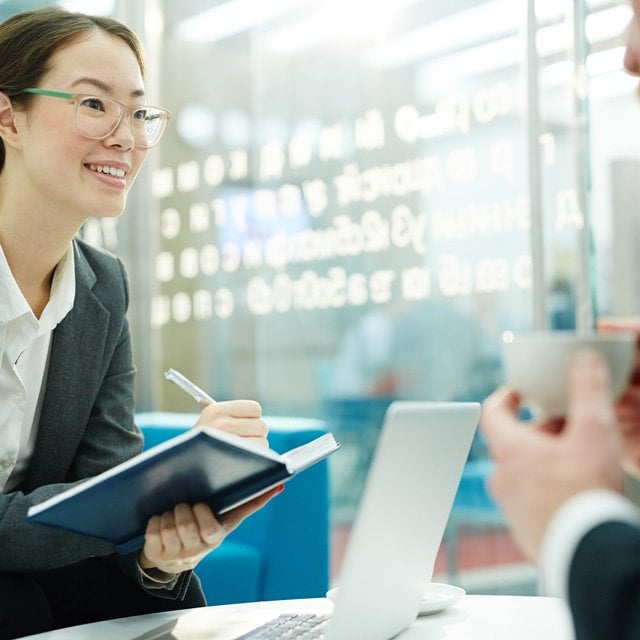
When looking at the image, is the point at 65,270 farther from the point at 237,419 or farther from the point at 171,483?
the point at 171,483

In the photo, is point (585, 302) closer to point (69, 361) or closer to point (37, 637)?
point (69, 361)

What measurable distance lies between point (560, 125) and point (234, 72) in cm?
168

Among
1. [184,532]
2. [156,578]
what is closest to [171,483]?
[184,532]

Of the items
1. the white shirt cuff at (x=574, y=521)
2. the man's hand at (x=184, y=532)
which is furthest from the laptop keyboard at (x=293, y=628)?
the white shirt cuff at (x=574, y=521)

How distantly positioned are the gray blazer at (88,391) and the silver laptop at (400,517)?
22.4 inches

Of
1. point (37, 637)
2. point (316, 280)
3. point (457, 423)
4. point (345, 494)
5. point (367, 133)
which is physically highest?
point (367, 133)

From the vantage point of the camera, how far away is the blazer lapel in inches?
68.7

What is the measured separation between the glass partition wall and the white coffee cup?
92.0 inches

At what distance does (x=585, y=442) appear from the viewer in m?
0.77

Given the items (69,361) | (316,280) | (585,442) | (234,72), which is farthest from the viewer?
(234,72)

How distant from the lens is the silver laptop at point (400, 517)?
1055 mm

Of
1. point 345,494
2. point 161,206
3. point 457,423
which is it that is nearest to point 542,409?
point 457,423

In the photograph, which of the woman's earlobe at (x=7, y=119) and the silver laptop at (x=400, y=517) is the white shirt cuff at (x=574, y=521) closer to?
the silver laptop at (x=400, y=517)

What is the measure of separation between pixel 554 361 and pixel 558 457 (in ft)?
0.26
